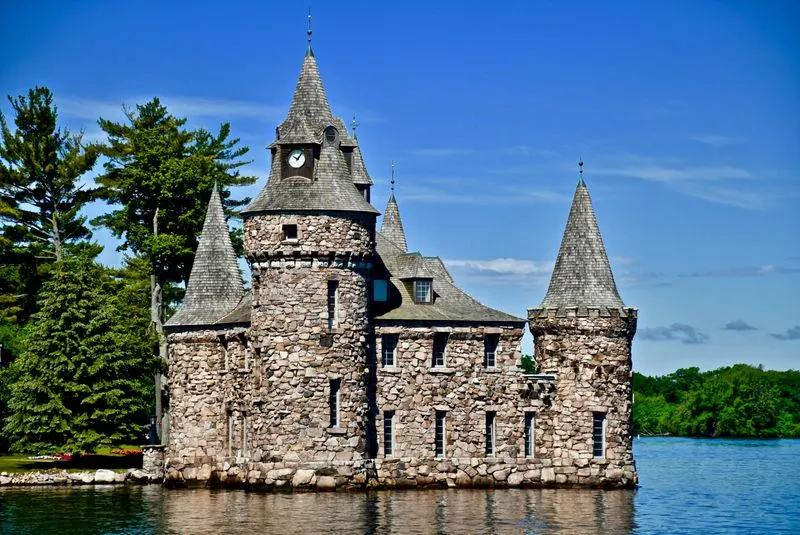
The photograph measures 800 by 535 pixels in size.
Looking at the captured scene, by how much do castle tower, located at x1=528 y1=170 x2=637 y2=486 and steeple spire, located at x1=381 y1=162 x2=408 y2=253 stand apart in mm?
14065

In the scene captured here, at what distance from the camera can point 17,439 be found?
78.5 metres

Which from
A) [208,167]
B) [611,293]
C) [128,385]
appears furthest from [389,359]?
[208,167]

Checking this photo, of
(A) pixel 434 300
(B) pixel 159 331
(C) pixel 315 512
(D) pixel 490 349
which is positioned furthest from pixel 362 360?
(B) pixel 159 331

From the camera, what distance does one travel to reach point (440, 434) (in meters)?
69.2

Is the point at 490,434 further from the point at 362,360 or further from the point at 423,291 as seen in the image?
the point at 362,360

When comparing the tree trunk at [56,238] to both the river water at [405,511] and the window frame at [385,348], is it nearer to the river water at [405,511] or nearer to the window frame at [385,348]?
the river water at [405,511]

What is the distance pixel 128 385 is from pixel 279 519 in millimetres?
22717

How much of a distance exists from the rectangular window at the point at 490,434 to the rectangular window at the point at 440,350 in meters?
2.97

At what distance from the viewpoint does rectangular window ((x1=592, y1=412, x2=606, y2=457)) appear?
69.6 metres

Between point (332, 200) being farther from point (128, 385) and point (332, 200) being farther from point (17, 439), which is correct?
point (17, 439)

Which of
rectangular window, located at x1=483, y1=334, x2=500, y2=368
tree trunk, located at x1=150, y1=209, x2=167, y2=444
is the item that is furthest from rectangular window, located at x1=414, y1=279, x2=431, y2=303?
tree trunk, located at x1=150, y1=209, x2=167, y2=444

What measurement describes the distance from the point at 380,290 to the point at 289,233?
5.66 meters

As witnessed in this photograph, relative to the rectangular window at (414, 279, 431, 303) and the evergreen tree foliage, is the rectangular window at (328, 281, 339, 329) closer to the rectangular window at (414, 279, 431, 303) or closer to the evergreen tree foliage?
the rectangular window at (414, 279, 431, 303)

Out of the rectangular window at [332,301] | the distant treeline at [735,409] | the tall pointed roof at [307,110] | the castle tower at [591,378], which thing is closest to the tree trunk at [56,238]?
the tall pointed roof at [307,110]
